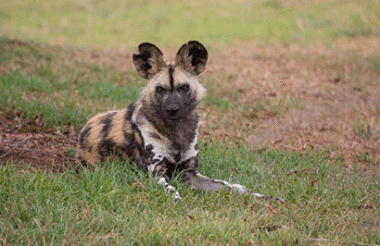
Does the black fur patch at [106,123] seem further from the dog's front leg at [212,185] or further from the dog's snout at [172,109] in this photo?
the dog's front leg at [212,185]

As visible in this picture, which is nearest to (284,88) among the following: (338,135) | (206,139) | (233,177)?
(338,135)

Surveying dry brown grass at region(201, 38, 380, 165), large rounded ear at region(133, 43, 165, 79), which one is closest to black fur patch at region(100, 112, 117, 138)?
large rounded ear at region(133, 43, 165, 79)

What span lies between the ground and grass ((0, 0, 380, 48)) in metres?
1.80

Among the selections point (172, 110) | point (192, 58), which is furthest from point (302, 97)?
point (172, 110)

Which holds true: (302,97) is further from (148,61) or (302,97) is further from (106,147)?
(106,147)

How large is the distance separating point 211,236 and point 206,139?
106 inches

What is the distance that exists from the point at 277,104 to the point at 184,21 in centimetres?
955

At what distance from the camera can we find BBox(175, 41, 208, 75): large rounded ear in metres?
3.71

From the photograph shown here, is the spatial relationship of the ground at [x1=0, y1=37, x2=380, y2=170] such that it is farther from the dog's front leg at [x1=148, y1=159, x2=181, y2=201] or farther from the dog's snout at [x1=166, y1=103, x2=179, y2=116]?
the dog's snout at [x1=166, y1=103, x2=179, y2=116]

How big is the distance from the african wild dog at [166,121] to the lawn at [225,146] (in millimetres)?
168

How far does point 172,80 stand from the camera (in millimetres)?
3674

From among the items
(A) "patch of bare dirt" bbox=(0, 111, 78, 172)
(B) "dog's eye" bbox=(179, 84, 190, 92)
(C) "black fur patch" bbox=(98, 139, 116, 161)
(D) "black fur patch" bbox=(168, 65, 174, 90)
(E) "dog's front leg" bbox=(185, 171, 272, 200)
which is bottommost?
(A) "patch of bare dirt" bbox=(0, 111, 78, 172)

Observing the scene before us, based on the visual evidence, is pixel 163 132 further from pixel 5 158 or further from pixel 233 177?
pixel 5 158

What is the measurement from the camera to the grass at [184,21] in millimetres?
13000
